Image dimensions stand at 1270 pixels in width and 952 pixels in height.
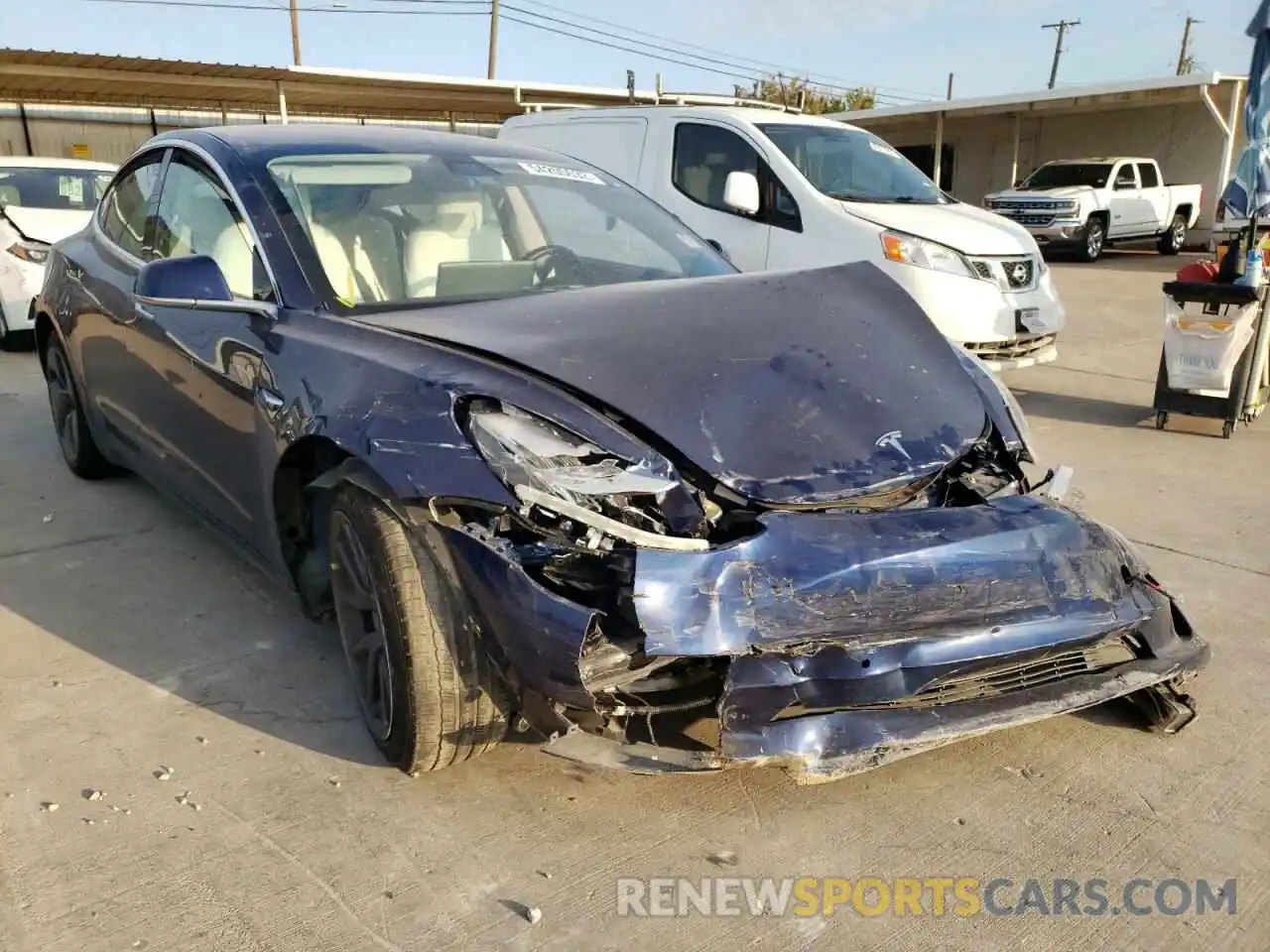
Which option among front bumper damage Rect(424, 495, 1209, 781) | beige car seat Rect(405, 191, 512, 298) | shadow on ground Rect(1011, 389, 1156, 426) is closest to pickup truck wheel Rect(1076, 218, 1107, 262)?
shadow on ground Rect(1011, 389, 1156, 426)

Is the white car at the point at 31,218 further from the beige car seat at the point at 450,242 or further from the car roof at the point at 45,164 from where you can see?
the beige car seat at the point at 450,242

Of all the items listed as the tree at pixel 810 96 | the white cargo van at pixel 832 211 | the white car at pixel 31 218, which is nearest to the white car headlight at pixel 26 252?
the white car at pixel 31 218

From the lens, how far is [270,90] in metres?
20.8

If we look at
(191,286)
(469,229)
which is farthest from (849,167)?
(191,286)

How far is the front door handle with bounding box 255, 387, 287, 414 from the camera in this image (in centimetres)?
273

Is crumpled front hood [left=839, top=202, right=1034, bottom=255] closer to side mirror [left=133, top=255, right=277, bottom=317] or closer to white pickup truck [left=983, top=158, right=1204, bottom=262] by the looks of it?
side mirror [left=133, top=255, right=277, bottom=317]

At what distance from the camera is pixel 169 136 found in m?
3.82

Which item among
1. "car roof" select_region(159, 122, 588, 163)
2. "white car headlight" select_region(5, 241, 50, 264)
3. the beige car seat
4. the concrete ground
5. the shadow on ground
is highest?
"car roof" select_region(159, 122, 588, 163)

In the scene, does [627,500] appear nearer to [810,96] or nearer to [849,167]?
[849,167]

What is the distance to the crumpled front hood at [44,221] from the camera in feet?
27.3

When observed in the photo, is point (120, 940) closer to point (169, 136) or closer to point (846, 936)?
point (846, 936)

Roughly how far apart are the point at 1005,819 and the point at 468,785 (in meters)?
1.30

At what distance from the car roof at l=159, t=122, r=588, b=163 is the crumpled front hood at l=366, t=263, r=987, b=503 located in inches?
35.5

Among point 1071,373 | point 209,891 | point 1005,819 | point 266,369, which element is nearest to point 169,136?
point 266,369
